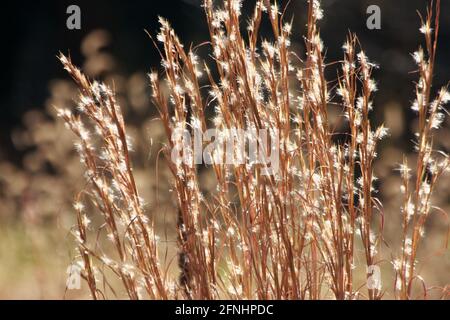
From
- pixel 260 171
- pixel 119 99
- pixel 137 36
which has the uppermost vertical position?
pixel 137 36

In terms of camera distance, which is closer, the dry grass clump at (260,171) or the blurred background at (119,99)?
the dry grass clump at (260,171)

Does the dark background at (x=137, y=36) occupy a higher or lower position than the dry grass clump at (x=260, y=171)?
higher

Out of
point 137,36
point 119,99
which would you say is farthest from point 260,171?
point 137,36

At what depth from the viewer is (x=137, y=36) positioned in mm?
6363

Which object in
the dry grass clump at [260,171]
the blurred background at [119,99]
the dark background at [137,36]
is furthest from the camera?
the dark background at [137,36]

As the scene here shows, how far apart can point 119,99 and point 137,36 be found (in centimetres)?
225

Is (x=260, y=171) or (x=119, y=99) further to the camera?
(x=119, y=99)

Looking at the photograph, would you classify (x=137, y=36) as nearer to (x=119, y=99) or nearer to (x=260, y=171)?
(x=119, y=99)

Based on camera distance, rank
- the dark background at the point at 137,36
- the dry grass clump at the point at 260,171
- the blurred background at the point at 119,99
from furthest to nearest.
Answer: the dark background at the point at 137,36 → the blurred background at the point at 119,99 → the dry grass clump at the point at 260,171

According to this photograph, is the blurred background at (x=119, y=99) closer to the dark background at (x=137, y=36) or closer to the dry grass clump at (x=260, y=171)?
the dark background at (x=137, y=36)

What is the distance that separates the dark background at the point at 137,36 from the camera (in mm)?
5359

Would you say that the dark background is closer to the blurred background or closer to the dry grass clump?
the blurred background

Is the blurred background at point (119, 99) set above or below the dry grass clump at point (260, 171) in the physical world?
above

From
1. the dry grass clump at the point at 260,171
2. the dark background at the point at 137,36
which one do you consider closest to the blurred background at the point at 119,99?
the dark background at the point at 137,36
